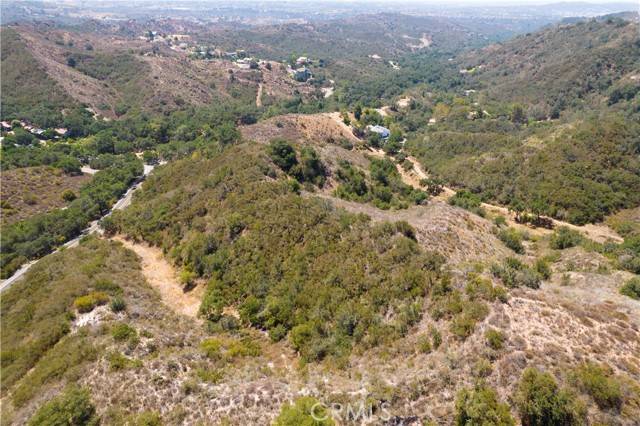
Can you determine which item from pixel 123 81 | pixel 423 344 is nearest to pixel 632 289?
pixel 423 344

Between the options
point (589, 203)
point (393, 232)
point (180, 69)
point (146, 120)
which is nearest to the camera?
point (393, 232)

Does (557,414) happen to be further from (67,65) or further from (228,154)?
(67,65)

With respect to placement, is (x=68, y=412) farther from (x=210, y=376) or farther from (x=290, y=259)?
(x=290, y=259)

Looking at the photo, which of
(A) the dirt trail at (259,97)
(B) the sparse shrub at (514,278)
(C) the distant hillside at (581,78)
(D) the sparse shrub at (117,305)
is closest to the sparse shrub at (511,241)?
(B) the sparse shrub at (514,278)

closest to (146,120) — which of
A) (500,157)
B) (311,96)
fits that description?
(311,96)

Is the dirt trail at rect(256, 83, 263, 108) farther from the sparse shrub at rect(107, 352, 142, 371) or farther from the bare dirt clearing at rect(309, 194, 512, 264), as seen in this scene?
the sparse shrub at rect(107, 352, 142, 371)
